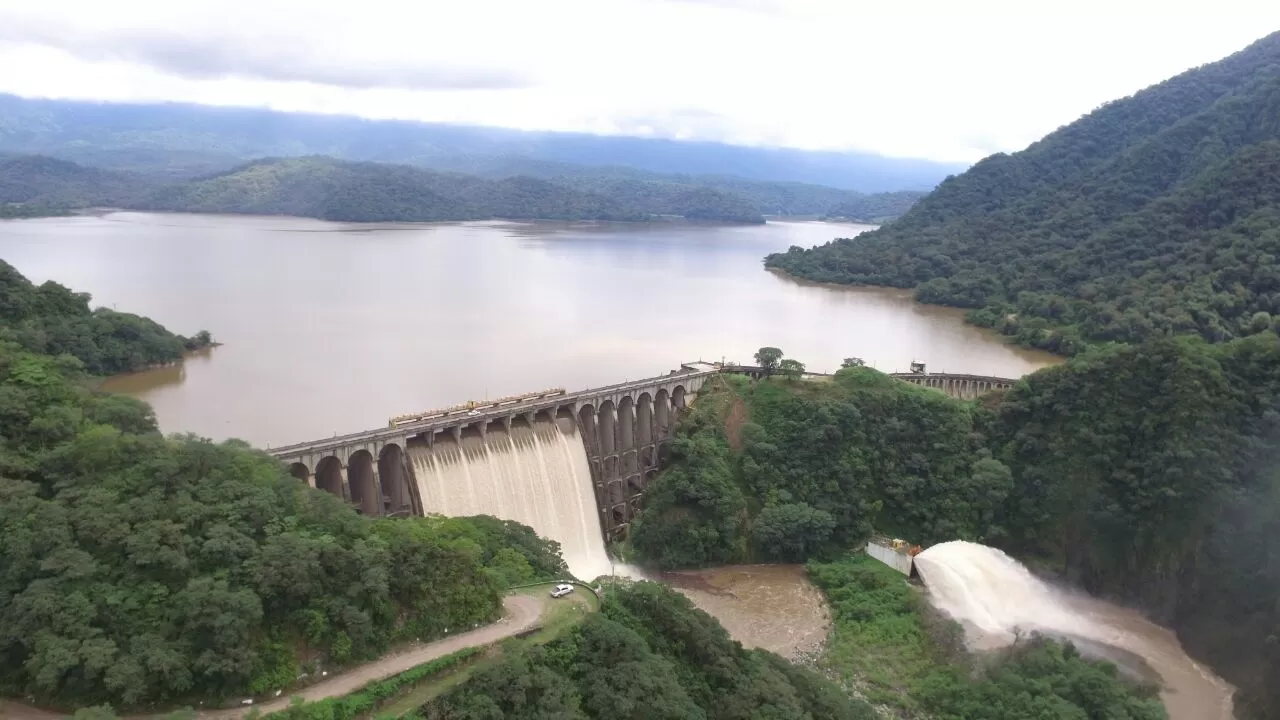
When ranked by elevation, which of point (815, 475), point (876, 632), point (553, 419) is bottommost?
point (876, 632)

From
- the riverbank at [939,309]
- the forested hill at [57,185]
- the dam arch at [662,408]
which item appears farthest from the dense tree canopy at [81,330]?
the forested hill at [57,185]

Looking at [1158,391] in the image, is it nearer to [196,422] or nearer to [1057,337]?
[1057,337]

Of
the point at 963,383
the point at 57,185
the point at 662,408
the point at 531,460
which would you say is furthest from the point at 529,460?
the point at 57,185

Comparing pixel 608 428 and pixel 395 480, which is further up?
pixel 395 480

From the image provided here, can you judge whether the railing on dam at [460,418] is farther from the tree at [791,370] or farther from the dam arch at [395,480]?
the tree at [791,370]

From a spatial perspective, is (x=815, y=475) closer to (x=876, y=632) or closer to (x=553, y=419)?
(x=876, y=632)
